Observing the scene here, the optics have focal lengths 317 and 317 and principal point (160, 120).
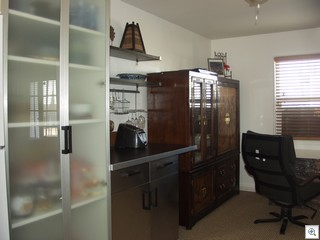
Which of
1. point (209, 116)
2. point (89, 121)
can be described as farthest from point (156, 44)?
point (89, 121)

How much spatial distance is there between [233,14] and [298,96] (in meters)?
1.67

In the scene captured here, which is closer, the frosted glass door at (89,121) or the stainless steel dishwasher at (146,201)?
the frosted glass door at (89,121)

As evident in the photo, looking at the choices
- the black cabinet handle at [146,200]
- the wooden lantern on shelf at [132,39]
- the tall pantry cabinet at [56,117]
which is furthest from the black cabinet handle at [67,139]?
the wooden lantern on shelf at [132,39]

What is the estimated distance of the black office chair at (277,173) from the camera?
304 centimetres

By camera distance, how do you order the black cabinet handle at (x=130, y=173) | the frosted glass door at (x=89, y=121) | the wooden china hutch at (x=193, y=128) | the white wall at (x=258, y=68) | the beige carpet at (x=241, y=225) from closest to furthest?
the frosted glass door at (x=89, y=121), the black cabinet handle at (x=130, y=173), the beige carpet at (x=241, y=225), the wooden china hutch at (x=193, y=128), the white wall at (x=258, y=68)

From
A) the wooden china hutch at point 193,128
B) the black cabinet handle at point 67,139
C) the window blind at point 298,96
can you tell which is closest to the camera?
the black cabinet handle at point 67,139

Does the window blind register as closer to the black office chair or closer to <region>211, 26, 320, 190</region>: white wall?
<region>211, 26, 320, 190</region>: white wall

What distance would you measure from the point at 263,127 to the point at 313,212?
1.41 metres

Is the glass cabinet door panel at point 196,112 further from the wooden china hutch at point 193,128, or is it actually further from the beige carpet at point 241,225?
the beige carpet at point 241,225

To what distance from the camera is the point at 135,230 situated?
242 centimetres

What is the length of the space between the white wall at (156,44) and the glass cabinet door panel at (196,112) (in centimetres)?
57

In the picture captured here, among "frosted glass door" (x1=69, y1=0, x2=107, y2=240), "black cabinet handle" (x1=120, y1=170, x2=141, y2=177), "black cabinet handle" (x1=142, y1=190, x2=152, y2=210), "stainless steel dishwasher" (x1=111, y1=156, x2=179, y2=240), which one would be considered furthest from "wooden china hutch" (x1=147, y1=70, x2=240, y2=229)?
"frosted glass door" (x1=69, y1=0, x2=107, y2=240)

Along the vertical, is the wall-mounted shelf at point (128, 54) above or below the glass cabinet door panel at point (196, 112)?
above

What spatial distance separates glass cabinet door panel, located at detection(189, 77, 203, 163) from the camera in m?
3.39
